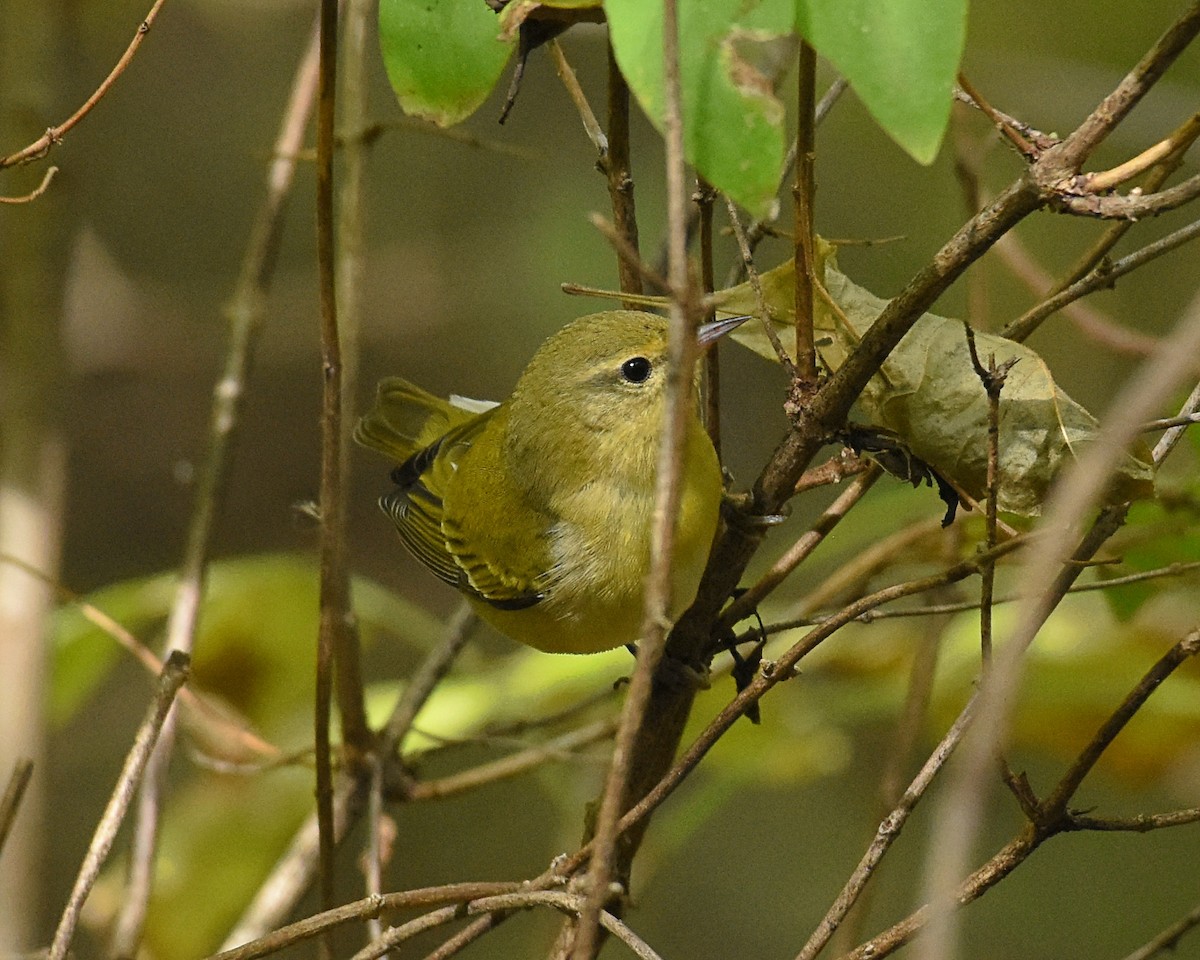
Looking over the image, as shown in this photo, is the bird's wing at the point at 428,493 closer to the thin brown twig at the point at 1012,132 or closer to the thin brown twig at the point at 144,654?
the thin brown twig at the point at 144,654

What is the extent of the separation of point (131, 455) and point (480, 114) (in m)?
2.40

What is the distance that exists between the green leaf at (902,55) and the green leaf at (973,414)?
52 centimetres

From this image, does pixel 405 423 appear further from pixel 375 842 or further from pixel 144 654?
pixel 375 842

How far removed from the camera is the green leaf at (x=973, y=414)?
56.0 inches

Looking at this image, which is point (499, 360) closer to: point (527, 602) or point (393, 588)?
point (393, 588)

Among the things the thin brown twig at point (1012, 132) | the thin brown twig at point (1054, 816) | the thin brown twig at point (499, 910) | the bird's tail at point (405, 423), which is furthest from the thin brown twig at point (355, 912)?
the bird's tail at point (405, 423)

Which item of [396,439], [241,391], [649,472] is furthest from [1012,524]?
[396,439]

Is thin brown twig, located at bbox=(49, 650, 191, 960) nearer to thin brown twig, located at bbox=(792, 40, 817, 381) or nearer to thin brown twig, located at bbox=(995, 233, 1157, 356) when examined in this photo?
thin brown twig, located at bbox=(792, 40, 817, 381)

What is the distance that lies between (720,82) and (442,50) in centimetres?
41

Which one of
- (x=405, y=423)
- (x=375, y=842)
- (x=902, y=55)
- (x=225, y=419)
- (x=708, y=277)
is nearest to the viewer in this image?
(x=902, y=55)

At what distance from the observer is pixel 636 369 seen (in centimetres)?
225

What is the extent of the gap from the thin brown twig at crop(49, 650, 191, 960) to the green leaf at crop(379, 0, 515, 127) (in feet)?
2.69

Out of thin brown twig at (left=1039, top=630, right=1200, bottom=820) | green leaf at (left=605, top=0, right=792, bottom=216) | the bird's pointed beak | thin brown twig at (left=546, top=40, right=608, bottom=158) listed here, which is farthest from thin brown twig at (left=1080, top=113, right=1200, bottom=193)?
thin brown twig at (left=546, top=40, right=608, bottom=158)

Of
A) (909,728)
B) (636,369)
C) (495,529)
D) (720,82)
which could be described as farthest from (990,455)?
(495,529)
